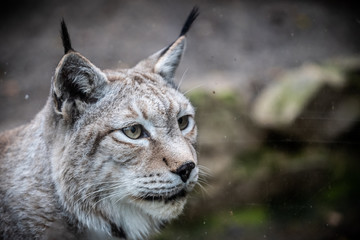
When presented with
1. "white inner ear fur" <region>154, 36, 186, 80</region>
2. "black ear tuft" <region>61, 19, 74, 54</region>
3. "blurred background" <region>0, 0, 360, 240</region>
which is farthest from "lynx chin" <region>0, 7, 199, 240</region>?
"blurred background" <region>0, 0, 360, 240</region>

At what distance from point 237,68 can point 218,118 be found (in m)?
1.43

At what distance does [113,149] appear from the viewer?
9.29 ft

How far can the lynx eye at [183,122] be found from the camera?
3250mm

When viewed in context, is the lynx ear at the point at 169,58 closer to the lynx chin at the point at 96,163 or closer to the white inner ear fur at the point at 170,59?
the white inner ear fur at the point at 170,59

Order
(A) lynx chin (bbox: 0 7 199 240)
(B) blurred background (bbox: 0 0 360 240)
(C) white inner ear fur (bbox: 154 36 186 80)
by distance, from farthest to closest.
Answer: (B) blurred background (bbox: 0 0 360 240)
(C) white inner ear fur (bbox: 154 36 186 80)
(A) lynx chin (bbox: 0 7 199 240)

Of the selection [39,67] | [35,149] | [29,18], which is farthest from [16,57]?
[35,149]

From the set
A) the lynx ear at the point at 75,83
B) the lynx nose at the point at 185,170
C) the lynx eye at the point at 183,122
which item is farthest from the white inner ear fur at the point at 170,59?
the lynx nose at the point at 185,170

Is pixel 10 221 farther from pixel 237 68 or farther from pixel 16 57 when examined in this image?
pixel 237 68

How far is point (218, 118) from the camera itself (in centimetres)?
527

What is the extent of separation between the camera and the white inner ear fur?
3.45m

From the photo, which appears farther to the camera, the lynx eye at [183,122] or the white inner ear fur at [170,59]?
the white inner ear fur at [170,59]

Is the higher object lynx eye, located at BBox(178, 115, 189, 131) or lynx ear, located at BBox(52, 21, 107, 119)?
lynx ear, located at BBox(52, 21, 107, 119)

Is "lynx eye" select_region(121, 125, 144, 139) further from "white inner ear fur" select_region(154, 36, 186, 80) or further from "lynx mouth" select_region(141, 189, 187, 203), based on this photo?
"white inner ear fur" select_region(154, 36, 186, 80)

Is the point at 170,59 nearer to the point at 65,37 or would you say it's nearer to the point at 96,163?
the point at 65,37
